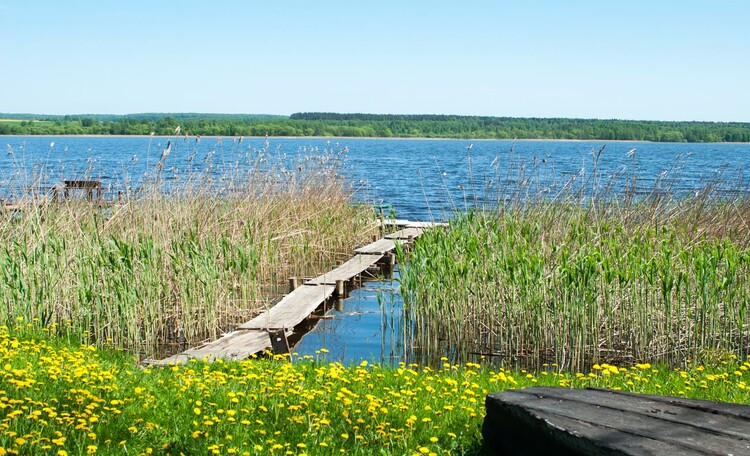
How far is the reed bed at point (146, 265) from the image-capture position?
9.33 m

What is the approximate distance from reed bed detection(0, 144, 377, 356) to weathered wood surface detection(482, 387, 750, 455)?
5699 mm

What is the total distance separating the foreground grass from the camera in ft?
16.6

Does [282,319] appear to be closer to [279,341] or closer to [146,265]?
[279,341]

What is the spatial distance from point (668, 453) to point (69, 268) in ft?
25.4

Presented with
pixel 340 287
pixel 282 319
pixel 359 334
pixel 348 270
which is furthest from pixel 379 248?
pixel 282 319

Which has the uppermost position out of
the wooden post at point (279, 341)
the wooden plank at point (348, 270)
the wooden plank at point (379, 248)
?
the wooden post at point (279, 341)

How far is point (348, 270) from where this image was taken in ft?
45.2

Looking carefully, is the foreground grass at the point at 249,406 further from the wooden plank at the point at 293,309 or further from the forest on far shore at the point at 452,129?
the forest on far shore at the point at 452,129

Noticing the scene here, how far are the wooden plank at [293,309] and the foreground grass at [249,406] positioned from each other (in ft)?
7.63

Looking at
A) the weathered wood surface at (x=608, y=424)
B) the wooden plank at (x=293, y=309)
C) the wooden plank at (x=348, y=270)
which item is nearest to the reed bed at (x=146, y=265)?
the wooden plank at (x=293, y=309)

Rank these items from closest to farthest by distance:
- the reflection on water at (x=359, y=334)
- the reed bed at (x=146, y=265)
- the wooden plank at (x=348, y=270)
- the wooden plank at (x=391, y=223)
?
the reed bed at (x=146, y=265)
the reflection on water at (x=359, y=334)
the wooden plank at (x=348, y=270)
the wooden plank at (x=391, y=223)

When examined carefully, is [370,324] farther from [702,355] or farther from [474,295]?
[702,355]

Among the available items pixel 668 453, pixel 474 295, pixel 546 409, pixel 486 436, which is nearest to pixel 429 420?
pixel 486 436

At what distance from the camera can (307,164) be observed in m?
17.3
